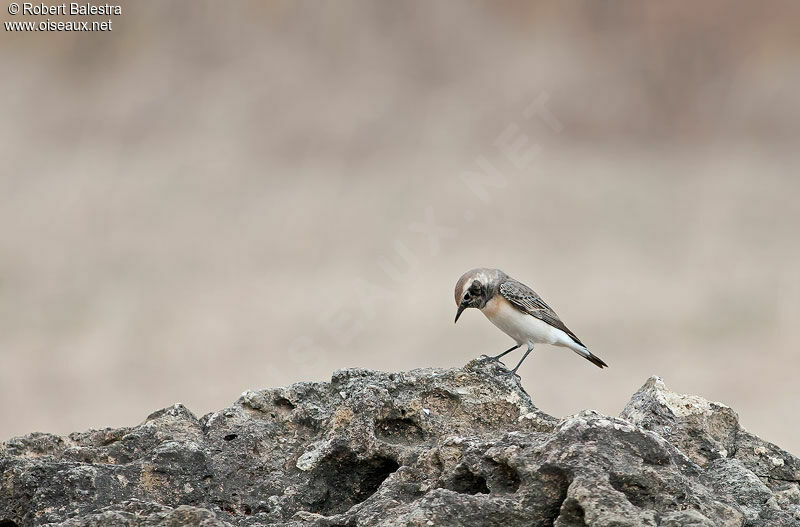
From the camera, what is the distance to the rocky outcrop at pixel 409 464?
3.23m

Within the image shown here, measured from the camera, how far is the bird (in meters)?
6.58

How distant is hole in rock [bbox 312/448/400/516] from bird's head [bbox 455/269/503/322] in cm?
248

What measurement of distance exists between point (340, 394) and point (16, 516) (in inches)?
48.2

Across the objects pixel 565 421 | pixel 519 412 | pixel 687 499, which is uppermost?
pixel 519 412

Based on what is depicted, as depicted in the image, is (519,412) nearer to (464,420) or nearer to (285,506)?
(464,420)

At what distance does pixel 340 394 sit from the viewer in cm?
441

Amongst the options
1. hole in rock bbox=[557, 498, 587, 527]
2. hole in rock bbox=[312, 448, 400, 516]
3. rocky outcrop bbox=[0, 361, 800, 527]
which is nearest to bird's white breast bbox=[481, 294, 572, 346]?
rocky outcrop bbox=[0, 361, 800, 527]

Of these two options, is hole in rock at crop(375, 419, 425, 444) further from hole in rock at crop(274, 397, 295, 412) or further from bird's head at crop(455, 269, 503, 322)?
bird's head at crop(455, 269, 503, 322)

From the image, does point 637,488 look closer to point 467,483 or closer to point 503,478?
point 503,478

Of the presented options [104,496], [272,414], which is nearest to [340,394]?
[272,414]

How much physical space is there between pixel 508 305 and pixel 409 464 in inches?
120

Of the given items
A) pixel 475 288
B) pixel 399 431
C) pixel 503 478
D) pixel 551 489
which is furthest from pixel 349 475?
pixel 475 288

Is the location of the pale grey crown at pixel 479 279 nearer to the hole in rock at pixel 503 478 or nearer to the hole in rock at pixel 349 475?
the hole in rock at pixel 349 475

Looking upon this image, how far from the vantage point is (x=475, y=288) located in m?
6.60
